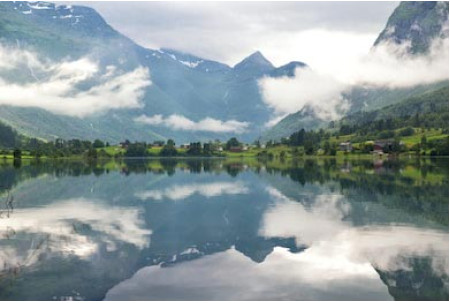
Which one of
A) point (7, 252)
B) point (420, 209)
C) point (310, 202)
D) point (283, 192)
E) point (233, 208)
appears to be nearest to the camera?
point (7, 252)

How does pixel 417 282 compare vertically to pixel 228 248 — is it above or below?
below

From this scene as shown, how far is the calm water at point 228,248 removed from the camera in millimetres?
34125

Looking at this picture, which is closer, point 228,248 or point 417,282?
point 417,282

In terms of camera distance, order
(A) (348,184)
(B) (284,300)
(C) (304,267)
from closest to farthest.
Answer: (B) (284,300) < (C) (304,267) < (A) (348,184)

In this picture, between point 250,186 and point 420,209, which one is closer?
point 420,209

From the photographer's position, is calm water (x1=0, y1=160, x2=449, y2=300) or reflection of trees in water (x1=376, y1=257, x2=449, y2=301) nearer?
reflection of trees in water (x1=376, y1=257, x2=449, y2=301)

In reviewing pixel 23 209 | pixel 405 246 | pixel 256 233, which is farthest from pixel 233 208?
pixel 405 246

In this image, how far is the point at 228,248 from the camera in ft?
152

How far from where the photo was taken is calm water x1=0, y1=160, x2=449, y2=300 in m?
34.1

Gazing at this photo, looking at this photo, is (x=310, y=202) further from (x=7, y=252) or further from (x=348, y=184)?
(x=7, y=252)

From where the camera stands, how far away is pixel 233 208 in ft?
241

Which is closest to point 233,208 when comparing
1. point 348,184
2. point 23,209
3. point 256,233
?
point 256,233

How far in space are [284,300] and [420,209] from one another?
40.3 meters

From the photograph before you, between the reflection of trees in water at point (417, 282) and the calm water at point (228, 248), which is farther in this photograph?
the calm water at point (228, 248)
